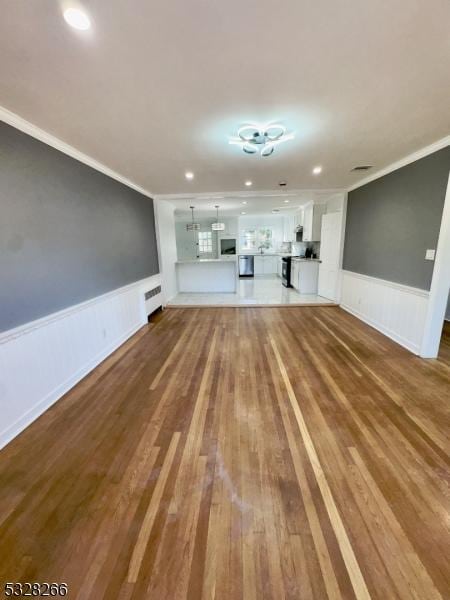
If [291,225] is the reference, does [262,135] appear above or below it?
above

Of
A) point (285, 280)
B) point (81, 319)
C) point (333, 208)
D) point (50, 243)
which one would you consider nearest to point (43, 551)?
point (81, 319)

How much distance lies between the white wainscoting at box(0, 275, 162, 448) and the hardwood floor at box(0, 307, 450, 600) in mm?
141

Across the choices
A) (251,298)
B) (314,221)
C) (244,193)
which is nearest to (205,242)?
(314,221)

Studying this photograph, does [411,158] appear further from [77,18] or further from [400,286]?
[77,18]

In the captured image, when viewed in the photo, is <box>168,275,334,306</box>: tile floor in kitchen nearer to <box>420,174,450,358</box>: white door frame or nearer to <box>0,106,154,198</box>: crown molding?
<box>420,174,450,358</box>: white door frame

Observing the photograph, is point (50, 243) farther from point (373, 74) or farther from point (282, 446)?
point (373, 74)

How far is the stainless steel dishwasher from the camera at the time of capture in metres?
10.0

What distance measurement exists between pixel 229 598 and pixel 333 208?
21.9 feet

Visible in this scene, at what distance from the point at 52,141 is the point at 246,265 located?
820 centimetres

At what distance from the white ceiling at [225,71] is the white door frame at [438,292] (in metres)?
1.03

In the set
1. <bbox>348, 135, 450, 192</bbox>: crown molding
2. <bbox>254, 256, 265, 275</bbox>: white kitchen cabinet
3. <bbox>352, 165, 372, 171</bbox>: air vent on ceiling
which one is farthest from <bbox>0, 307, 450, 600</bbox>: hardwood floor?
<bbox>254, 256, 265, 275</bbox>: white kitchen cabinet

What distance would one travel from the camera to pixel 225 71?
1.58m

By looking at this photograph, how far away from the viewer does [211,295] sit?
22.5ft

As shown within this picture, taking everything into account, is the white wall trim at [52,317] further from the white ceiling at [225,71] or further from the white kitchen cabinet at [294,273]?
the white kitchen cabinet at [294,273]
